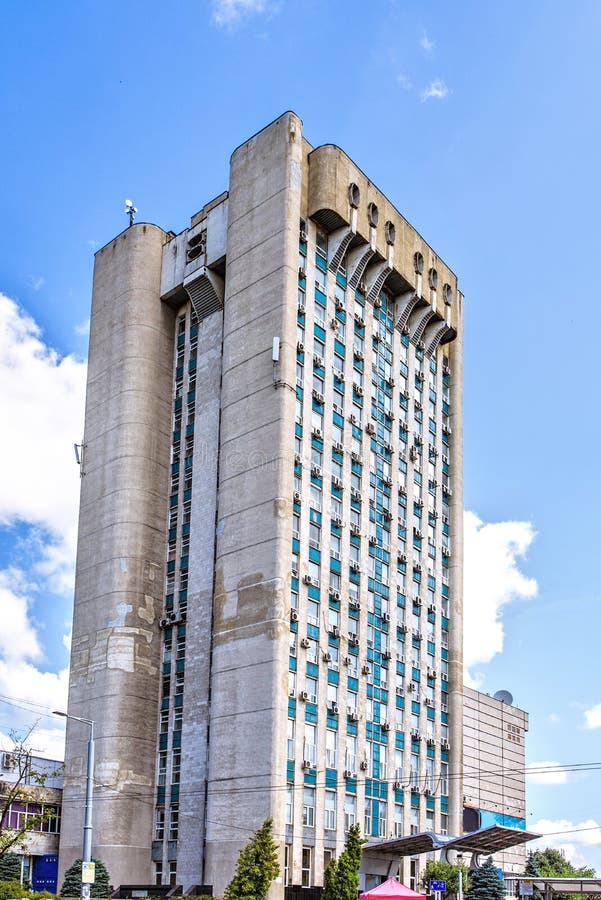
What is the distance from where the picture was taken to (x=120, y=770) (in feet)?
206

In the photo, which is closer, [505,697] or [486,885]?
[486,885]

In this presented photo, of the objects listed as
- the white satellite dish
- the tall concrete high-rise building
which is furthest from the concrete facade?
the tall concrete high-rise building

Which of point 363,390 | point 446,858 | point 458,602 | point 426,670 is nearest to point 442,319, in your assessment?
point 363,390

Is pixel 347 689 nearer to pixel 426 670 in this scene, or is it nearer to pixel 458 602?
pixel 426 670

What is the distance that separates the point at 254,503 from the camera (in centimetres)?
6097

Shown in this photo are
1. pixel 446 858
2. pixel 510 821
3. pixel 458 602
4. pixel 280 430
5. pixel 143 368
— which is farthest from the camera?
pixel 510 821

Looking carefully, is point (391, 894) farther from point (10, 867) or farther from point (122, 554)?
point (122, 554)

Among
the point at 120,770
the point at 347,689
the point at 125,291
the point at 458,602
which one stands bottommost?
the point at 120,770

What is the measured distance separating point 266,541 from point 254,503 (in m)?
2.57

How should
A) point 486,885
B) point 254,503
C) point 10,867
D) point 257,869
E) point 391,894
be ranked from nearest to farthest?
point 391,894
point 257,869
point 486,885
point 254,503
point 10,867

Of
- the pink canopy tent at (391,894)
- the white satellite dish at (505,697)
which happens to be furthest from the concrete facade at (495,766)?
the pink canopy tent at (391,894)

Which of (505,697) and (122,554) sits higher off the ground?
(122,554)

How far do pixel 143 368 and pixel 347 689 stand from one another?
956 inches

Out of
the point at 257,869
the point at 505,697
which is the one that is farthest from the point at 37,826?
the point at 505,697
